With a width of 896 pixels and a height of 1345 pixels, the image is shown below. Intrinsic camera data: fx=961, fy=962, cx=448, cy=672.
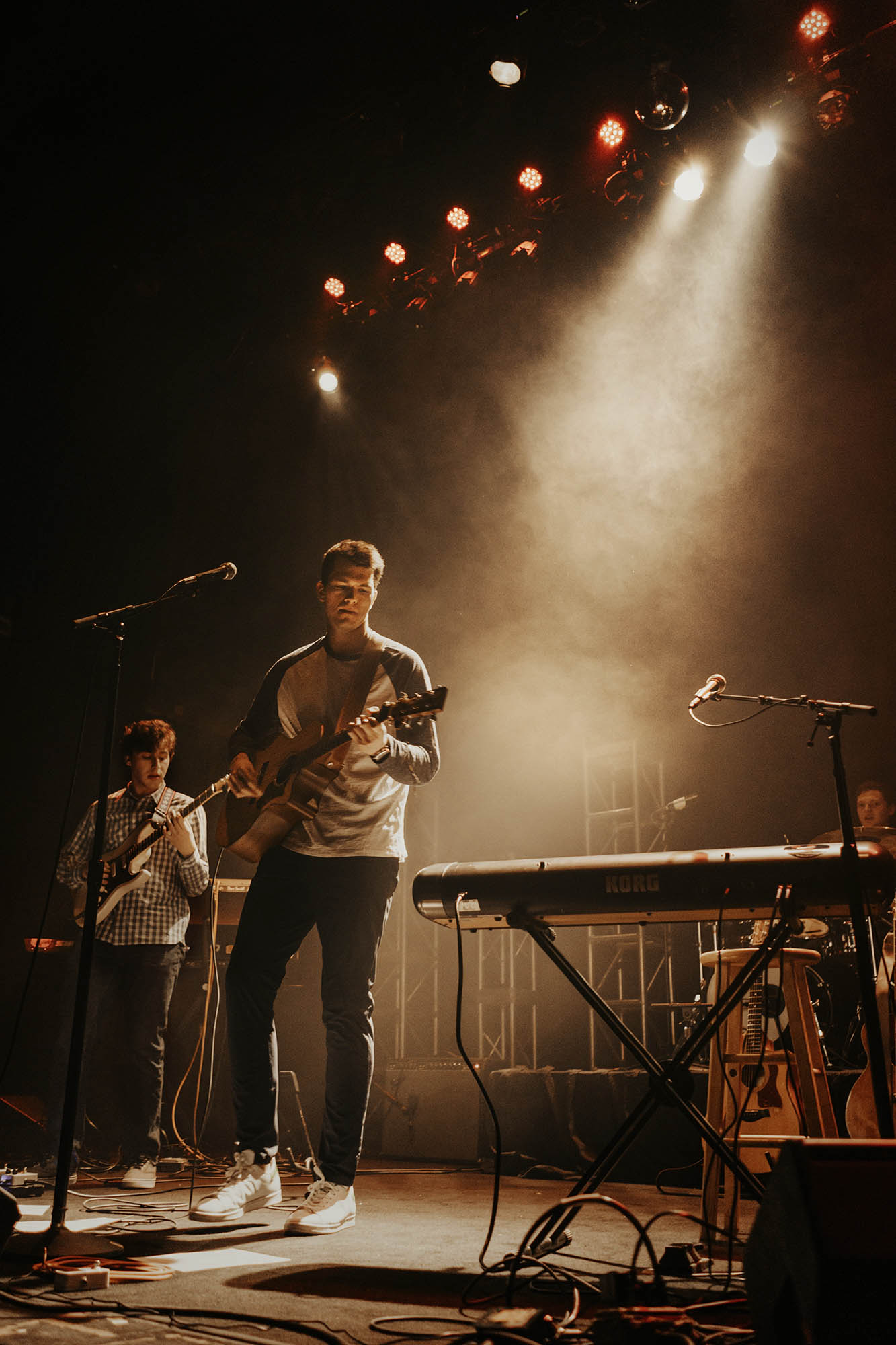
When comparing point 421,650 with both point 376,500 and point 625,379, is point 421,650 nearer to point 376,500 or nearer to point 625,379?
point 376,500

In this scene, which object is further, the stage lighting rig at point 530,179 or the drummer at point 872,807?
the stage lighting rig at point 530,179

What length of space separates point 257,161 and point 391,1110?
18.2ft

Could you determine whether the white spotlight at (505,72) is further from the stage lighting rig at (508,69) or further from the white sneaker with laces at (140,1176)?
the white sneaker with laces at (140,1176)

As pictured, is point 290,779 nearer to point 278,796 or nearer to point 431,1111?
point 278,796

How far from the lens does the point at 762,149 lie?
550cm

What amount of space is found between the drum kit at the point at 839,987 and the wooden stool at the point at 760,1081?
1369 mm

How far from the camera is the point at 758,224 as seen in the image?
5.80 metres

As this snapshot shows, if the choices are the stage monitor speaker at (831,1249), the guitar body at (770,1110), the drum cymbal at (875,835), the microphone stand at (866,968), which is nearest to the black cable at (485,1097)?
the stage monitor speaker at (831,1249)

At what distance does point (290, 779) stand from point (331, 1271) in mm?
1369

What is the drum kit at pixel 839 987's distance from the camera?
15.9 feet

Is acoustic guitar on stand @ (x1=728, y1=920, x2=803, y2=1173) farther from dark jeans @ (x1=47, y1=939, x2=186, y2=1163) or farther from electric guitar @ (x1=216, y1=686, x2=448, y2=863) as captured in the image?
dark jeans @ (x1=47, y1=939, x2=186, y2=1163)

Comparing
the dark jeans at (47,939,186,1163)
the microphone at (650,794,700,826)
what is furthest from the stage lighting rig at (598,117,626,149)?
the dark jeans at (47,939,186,1163)

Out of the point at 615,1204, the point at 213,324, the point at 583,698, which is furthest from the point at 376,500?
the point at 615,1204

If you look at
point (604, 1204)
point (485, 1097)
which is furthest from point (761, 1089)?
point (604, 1204)
